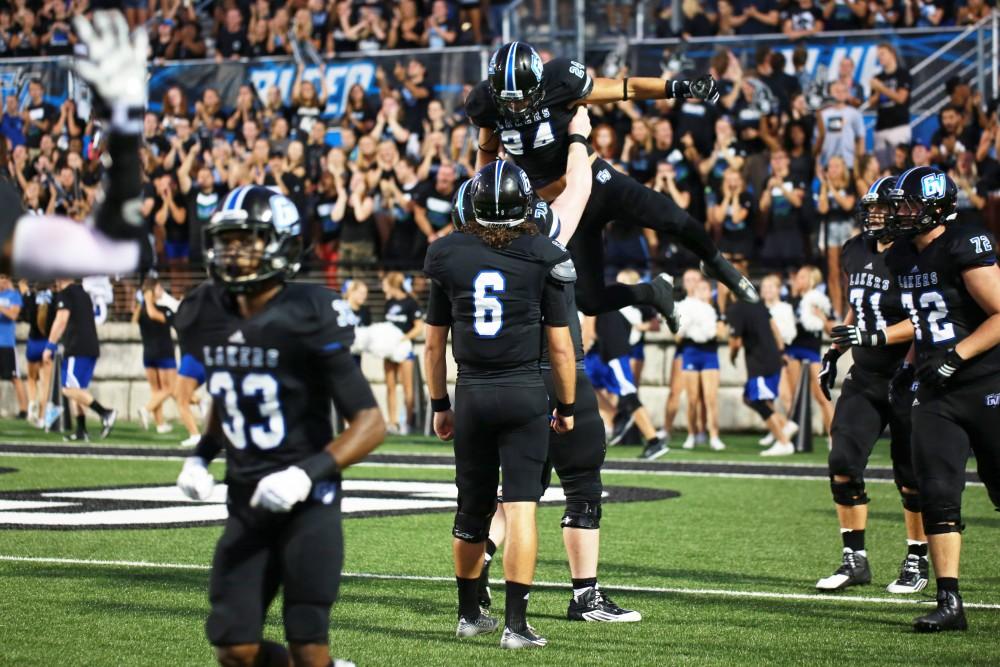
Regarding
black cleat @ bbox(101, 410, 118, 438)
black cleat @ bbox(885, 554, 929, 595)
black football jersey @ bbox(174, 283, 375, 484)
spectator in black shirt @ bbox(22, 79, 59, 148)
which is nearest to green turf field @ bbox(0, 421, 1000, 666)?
black cleat @ bbox(885, 554, 929, 595)

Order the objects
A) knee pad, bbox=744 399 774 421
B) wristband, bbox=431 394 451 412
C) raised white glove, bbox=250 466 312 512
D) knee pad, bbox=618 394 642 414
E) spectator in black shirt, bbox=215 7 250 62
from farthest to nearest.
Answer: spectator in black shirt, bbox=215 7 250 62
knee pad, bbox=744 399 774 421
knee pad, bbox=618 394 642 414
wristband, bbox=431 394 451 412
raised white glove, bbox=250 466 312 512

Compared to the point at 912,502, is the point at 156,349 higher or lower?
lower

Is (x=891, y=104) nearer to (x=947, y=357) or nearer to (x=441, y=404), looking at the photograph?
(x=947, y=357)

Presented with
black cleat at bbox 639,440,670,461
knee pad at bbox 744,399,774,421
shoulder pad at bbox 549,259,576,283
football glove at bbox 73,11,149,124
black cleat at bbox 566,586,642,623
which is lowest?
black cleat at bbox 639,440,670,461

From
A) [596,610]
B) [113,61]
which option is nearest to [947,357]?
[596,610]

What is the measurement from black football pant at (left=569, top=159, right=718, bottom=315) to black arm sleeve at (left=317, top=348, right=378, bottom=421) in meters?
3.92

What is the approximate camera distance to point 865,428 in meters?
9.06

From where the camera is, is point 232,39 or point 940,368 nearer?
point 940,368

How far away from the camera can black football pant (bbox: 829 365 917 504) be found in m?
9.04

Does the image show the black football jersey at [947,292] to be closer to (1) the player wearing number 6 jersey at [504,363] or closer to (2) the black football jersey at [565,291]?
(2) the black football jersey at [565,291]

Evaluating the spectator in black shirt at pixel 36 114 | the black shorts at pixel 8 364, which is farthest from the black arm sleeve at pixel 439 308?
the spectator in black shirt at pixel 36 114

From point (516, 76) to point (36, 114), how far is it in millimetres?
16944

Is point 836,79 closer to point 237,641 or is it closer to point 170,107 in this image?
point 170,107

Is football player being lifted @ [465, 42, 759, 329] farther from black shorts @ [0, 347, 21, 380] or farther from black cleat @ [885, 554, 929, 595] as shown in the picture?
black shorts @ [0, 347, 21, 380]
